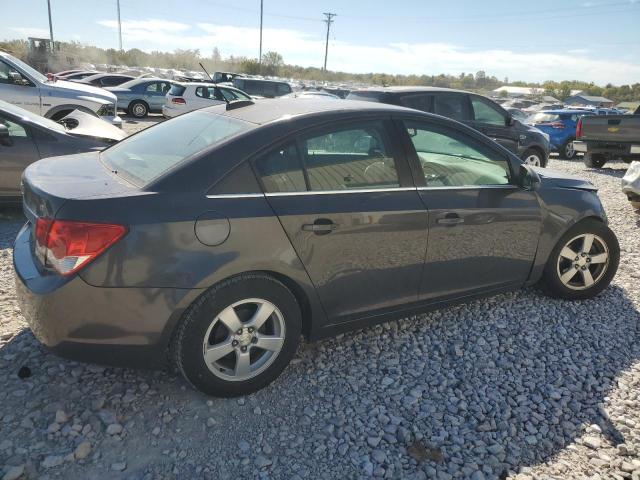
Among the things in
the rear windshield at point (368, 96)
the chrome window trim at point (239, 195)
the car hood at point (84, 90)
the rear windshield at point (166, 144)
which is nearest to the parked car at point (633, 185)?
the rear windshield at point (368, 96)

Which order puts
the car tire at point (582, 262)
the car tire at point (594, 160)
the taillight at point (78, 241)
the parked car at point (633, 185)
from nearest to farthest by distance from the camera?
the taillight at point (78, 241) → the car tire at point (582, 262) → the parked car at point (633, 185) → the car tire at point (594, 160)

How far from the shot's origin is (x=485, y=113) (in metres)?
9.12

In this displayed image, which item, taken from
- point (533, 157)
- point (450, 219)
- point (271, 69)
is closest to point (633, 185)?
point (533, 157)

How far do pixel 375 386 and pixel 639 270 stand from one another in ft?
11.9

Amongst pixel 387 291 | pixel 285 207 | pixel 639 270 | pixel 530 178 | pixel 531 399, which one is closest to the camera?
pixel 285 207

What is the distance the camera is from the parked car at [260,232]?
2.30 meters

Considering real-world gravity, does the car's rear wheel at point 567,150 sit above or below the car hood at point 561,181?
below

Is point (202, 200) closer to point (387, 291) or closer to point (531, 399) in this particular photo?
point (387, 291)

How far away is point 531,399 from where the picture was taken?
113 inches

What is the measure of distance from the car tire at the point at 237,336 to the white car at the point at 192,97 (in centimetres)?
1508

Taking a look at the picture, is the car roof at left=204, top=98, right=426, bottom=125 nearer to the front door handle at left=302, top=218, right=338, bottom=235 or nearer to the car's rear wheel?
the front door handle at left=302, top=218, right=338, bottom=235

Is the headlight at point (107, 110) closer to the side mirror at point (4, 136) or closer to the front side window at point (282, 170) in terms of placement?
the side mirror at point (4, 136)

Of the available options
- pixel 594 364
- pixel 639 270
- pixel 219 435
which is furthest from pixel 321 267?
pixel 639 270

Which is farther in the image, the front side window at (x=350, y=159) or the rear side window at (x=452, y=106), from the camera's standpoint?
the rear side window at (x=452, y=106)
